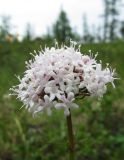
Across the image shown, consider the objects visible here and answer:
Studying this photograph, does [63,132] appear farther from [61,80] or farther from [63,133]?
[61,80]

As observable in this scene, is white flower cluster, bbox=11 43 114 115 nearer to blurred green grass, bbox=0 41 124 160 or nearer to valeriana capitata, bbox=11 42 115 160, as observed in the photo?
valeriana capitata, bbox=11 42 115 160

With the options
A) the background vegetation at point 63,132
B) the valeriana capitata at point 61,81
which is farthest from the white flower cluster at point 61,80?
the background vegetation at point 63,132

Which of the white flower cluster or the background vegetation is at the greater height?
the background vegetation

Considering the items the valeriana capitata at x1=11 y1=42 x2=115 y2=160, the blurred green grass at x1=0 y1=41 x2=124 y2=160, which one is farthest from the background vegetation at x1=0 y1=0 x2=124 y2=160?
the valeriana capitata at x1=11 y1=42 x2=115 y2=160

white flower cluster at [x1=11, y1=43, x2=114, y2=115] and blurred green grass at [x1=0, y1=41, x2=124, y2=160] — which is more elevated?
blurred green grass at [x1=0, y1=41, x2=124, y2=160]

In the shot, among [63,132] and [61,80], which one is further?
[63,132]

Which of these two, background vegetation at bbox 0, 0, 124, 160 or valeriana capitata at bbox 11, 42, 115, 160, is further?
background vegetation at bbox 0, 0, 124, 160

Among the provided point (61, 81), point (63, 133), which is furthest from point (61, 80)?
point (63, 133)

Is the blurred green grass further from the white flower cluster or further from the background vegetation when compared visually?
the white flower cluster

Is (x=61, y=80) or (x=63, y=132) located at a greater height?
(x=63, y=132)
